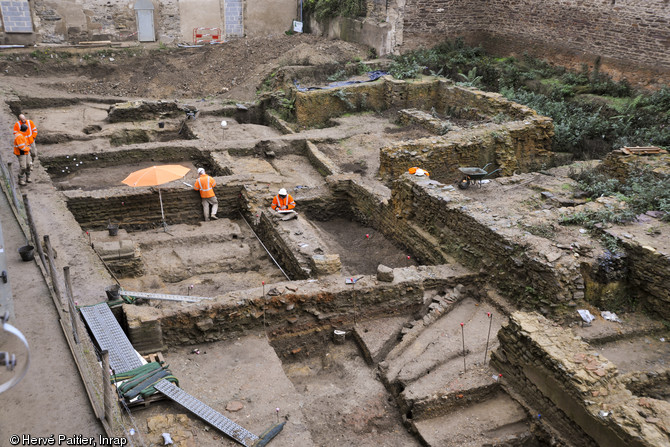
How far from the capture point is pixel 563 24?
18.5 metres

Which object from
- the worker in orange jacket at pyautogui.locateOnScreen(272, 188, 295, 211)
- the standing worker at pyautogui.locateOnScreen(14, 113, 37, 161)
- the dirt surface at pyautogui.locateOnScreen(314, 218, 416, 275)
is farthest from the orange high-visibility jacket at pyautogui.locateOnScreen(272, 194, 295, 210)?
the standing worker at pyautogui.locateOnScreen(14, 113, 37, 161)

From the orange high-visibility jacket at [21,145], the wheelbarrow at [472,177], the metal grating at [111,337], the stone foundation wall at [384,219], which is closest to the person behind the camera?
the metal grating at [111,337]

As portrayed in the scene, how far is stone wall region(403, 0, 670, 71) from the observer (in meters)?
15.8

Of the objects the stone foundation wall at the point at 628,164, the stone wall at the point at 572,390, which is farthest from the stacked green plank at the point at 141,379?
the stone foundation wall at the point at 628,164

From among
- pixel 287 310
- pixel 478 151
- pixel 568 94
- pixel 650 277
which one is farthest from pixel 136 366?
pixel 568 94

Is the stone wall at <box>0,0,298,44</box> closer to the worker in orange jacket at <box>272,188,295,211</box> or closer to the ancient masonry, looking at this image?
the ancient masonry

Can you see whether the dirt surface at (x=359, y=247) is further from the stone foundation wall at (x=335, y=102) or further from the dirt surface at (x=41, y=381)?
the stone foundation wall at (x=335, y=102)

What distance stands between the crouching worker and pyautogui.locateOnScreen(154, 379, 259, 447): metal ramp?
5.11m

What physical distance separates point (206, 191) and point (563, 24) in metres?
14.0

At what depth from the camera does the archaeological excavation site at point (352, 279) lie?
19.6 feet

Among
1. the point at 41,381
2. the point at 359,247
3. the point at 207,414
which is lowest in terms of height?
the point at 359,247

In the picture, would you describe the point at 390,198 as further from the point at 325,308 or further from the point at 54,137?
the point at 54,137

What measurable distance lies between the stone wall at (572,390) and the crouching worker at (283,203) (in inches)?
205

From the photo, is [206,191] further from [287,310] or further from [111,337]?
[111,337]
